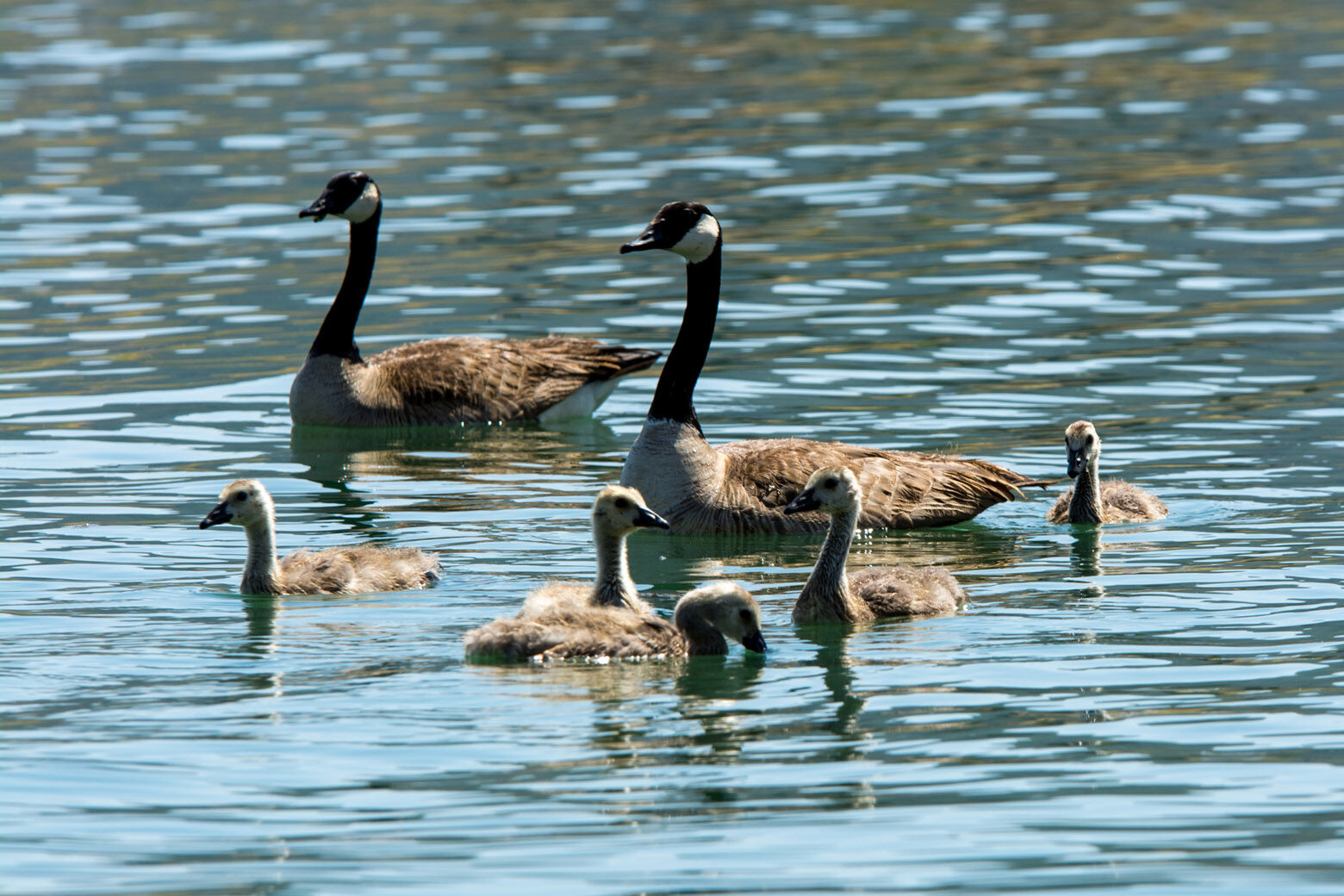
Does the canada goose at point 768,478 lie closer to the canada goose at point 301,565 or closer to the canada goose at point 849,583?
the canada goose at point 849,583

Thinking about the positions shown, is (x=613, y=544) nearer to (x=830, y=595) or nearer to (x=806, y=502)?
(x=830, y=595)

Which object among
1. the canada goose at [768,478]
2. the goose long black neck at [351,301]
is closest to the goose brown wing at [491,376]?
the goose long black neck at [351,301]

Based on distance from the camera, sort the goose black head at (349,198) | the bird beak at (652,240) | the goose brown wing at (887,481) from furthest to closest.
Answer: the goose black head at (349,198)
the bird beak at (652,240)
the goose brown wing at (887,481)

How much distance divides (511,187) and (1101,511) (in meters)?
16.7

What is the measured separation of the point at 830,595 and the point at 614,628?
1.55 meters

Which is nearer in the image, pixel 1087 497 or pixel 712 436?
pixel 1087 497

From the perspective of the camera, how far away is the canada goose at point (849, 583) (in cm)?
1235

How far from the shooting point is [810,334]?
21.8m

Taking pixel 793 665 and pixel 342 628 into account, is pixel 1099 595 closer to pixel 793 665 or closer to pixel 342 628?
pixel 793 665

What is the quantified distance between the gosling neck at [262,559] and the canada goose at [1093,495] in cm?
554

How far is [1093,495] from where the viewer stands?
48.9ft

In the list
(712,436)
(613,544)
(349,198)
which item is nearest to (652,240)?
(712,436)

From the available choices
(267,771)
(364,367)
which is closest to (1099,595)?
(267,771)

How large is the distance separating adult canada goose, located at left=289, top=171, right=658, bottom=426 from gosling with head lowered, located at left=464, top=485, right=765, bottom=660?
25.8ft
